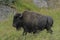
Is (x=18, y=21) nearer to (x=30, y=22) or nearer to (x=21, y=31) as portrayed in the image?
(x=30, y=22)

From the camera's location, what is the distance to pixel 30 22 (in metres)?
11.5

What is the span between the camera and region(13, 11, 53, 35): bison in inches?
448

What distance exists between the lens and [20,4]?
17562mm

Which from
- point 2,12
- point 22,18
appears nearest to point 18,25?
point 22,18

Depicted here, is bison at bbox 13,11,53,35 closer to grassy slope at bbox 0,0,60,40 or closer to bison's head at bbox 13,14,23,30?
bison's head at bbox 13,14,23,30

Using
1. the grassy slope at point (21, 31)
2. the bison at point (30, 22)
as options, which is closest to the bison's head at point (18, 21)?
the bison at point (30, 22)

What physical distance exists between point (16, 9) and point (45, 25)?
17.2ft

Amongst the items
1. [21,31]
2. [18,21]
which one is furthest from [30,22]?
[21,31]

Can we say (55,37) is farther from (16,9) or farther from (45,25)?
(16,9)

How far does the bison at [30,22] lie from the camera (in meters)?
11.4

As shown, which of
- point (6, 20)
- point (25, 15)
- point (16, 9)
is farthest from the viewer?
point (16, 9)

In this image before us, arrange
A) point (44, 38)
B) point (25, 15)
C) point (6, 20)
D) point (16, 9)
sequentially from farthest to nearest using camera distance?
point (16, 9) < point (6, 20) < point (25, 15) < point (44, 38)

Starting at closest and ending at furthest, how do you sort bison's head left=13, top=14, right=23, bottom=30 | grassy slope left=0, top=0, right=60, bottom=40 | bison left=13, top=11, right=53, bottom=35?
grassy slope left=0, top=0, right=60, bottom=40
bison's head left=13, top=14, right=23, bottom=30
bison left=13, top=11, right=53, bottom=35

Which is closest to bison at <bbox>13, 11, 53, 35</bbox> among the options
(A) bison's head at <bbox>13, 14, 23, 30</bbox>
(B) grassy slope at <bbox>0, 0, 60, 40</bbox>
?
(A) bison's head at <bbox>13, 14, 23, 30</bbox>
